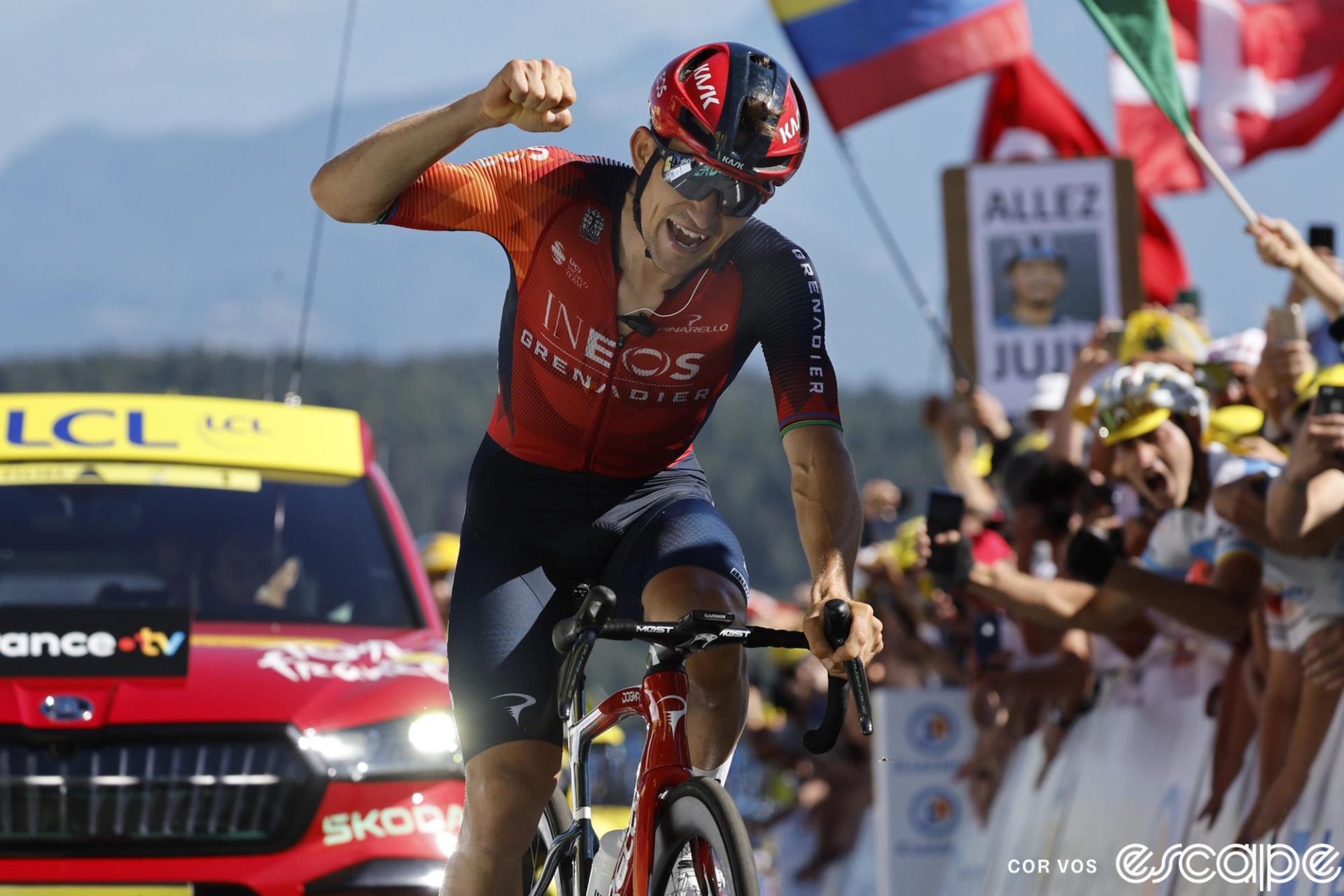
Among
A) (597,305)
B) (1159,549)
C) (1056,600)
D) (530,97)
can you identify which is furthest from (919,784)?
(530,97)

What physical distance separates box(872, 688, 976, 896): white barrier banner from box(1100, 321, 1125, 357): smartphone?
215 cm

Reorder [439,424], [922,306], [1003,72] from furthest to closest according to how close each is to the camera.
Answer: [439,424] → [1003,72] → [922,306]

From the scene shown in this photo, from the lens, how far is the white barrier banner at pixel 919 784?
10.2 m

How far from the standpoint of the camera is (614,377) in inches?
173

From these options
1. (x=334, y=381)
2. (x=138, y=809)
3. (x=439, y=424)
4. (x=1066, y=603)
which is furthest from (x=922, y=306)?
(x=439, y=424)

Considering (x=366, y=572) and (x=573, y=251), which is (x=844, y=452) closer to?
(x=573, y=251)

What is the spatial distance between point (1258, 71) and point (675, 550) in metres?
10.3

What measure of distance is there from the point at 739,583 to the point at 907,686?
24.4ft

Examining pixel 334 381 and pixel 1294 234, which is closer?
pixel 1294 234

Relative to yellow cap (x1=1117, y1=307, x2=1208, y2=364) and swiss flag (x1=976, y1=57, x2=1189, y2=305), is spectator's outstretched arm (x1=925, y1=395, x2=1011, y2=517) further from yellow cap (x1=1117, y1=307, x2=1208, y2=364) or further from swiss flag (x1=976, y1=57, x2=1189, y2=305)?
swiss flag (x1=976, y1=57, x2=1189, y2=305)

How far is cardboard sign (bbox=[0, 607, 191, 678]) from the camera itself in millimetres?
5695

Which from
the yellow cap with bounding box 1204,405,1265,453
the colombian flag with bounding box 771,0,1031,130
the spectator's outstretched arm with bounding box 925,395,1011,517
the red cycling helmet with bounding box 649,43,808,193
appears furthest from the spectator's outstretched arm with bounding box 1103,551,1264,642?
the colombian flag with bounding box 771,0,1031,130

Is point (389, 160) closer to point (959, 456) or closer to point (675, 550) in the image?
point (675, 550)

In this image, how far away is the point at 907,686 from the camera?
11.6 meters
